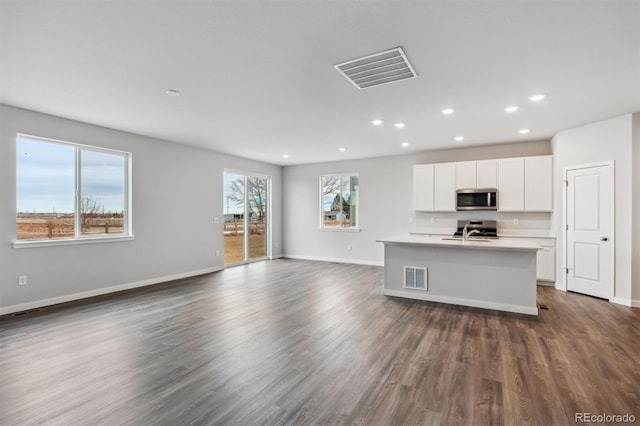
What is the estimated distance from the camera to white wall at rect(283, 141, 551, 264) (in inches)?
249

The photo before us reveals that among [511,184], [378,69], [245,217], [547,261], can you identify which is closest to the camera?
[378,69]

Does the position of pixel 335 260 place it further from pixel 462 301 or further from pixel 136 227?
pixel 136 227

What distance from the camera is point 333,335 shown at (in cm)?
327

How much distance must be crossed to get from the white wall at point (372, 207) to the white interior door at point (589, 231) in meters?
0.86

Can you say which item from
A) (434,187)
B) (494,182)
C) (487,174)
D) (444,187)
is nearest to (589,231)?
(494,182)

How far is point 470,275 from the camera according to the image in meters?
4.33

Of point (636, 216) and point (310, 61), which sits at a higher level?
point (310, 61)

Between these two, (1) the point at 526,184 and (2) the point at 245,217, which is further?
(2) the point at 245,217

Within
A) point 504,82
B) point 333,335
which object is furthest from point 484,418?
point 504,82

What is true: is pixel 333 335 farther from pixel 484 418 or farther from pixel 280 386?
pixel 484 418

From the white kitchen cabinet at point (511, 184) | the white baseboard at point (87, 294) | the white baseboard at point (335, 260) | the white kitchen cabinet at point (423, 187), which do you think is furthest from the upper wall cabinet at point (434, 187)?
the white baseboard at point (87, 294)

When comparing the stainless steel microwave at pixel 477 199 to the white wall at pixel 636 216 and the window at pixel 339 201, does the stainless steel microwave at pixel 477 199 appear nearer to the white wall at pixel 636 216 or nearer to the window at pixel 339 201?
the white wall at pixel 636 216

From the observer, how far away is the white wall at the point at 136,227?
158 inches

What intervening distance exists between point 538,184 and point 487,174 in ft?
2.80
